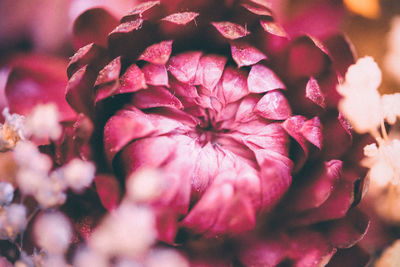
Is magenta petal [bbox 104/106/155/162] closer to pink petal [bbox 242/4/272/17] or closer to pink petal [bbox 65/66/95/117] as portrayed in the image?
pink petal [bbox 65/66/95/117]

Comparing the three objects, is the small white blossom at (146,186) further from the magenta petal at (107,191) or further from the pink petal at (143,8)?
the pink petal at (143,8)

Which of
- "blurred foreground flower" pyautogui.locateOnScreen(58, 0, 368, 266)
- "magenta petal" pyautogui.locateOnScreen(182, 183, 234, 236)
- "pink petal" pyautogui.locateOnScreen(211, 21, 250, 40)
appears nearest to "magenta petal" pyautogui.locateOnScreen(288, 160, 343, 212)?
"blurred foreground flower" pyautogui.locateOnScreen(58, 0, 368, 266)

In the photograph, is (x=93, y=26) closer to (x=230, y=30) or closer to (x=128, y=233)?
(x=230, y=30)

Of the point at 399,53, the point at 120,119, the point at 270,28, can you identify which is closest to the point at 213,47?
the point at 270,28

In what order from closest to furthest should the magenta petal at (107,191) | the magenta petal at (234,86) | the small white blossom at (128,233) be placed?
the small white blossom at (128,233), the magenta petal at (107,191), the magenta petal at (234,86)

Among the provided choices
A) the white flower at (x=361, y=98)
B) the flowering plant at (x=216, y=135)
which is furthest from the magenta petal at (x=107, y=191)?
the white flower at (x=361, y=98)

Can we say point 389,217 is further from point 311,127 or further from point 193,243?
point 193,243

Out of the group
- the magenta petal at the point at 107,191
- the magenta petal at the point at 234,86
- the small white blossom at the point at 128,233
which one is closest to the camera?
the small white blossom at the point at 128,233

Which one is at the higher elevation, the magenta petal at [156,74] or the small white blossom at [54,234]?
the magenta petal at [156,74]

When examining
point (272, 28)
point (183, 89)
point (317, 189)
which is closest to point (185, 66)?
point (183, 89)
